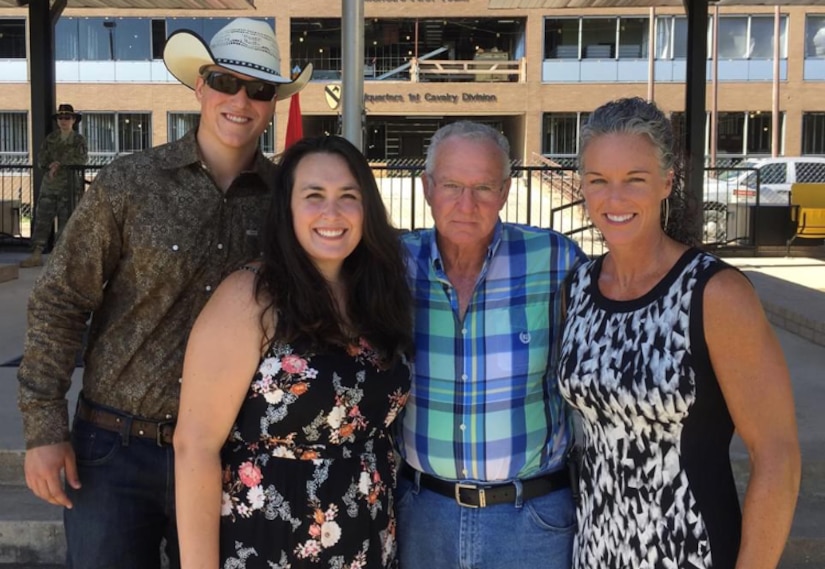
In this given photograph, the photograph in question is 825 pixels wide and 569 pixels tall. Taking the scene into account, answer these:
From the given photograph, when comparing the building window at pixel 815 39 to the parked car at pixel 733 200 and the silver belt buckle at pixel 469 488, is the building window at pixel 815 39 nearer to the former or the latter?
the parked car at pixel 733 200

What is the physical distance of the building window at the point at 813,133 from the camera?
35.7 meters

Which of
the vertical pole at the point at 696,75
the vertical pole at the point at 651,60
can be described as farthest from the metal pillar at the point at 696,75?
the vertical pole at the point at 651,60

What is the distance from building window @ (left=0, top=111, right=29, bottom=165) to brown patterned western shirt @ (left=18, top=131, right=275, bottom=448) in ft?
124

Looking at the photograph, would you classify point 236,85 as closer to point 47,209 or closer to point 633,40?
point 47,209

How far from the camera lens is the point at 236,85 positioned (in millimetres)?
2338

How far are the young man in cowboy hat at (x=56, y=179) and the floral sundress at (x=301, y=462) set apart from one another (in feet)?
33.7

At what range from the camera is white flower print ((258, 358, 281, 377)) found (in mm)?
1988

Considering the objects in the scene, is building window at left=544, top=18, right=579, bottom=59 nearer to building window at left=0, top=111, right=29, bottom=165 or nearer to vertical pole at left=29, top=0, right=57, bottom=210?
building window at left=0, top=111, right=29, bottom=165

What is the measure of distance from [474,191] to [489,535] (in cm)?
90

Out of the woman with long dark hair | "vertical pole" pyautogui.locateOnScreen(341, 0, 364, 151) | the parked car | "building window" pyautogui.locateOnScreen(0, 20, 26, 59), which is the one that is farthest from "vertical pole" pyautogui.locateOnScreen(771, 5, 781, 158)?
the woman with long dark hair

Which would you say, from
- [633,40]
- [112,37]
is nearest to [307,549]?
[633,40]

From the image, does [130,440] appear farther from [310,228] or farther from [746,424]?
[746,424]

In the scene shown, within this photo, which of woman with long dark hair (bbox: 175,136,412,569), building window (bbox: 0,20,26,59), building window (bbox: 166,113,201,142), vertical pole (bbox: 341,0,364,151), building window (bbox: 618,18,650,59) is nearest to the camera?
woman with long dark hair (bbox: 175,136,412,569)

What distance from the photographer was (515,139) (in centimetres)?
3825
